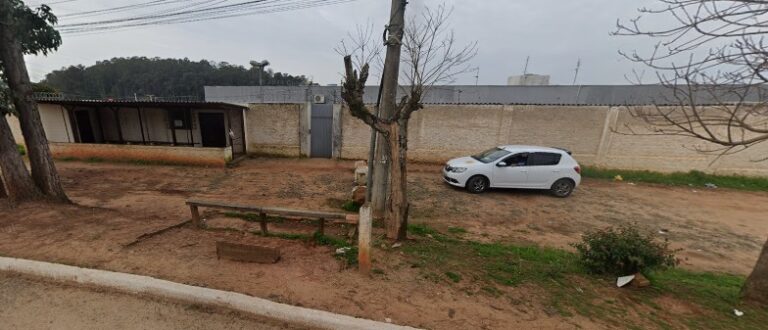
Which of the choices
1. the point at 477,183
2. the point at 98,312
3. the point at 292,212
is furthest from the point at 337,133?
the point at 98,312

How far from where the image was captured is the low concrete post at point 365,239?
3.15 metres

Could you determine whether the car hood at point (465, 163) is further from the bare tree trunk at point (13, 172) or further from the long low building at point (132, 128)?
the bare tree trunk at point (13, 172)

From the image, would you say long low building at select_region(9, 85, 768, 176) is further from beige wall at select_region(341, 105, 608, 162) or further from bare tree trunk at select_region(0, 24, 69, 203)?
bare tree trunk at select_region(0, 24, 69, 203)

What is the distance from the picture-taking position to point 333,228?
16.8ft

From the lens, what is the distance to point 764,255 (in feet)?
10.2

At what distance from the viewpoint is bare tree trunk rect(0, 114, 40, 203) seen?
16.6 ft

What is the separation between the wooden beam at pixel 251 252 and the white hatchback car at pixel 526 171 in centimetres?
592

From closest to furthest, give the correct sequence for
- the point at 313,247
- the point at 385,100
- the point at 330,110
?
the point at 313,247, the point at 385,100, the point at 330,110

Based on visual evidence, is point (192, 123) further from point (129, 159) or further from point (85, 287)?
point (85, 287)

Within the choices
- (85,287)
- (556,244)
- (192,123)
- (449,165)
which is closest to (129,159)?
(192,123)

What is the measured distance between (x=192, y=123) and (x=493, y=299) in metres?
14.2

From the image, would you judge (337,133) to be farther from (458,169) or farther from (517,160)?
(517,160)

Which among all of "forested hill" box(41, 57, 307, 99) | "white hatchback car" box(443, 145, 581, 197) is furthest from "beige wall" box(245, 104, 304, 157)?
"forested hill" box(41, 57, 307, 99)

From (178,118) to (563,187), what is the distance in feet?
50.5
